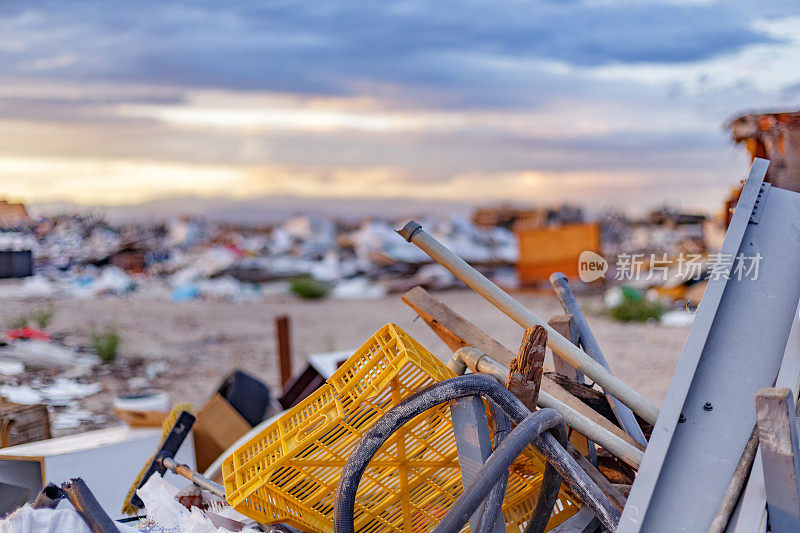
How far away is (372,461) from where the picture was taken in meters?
1.88

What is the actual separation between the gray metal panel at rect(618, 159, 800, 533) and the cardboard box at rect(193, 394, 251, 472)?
212 cm

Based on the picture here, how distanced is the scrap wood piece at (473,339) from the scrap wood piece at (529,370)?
0.41 m

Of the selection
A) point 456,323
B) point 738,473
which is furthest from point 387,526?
point 738,473

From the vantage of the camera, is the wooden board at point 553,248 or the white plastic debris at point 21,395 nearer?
the white plastic debris at point 21,395

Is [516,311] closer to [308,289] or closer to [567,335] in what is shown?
[567,335]

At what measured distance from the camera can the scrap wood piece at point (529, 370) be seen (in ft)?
5.91

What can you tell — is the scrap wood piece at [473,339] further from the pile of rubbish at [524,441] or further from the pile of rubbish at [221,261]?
the pile of rubbish at [221,261]

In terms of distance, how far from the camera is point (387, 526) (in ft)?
6.61

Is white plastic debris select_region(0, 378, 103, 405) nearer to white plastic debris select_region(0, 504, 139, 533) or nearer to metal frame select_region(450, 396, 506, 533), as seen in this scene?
white plastic debris select_region(0, 504, 139, 533)

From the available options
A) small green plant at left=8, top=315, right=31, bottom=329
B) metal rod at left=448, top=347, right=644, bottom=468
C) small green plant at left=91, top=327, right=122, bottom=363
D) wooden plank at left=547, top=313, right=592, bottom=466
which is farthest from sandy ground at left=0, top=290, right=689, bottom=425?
metal rod at left=448, top=347, right=644, bottom=468

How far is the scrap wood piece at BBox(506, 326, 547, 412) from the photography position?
1.80 metres

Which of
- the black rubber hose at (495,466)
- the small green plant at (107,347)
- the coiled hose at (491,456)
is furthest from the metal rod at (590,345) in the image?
the small green plant at (107,347)

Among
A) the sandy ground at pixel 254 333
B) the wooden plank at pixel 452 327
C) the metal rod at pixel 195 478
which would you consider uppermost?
the wooden plank at pixel 452 327

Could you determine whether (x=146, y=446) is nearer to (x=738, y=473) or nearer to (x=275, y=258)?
(x=738, y=473)
